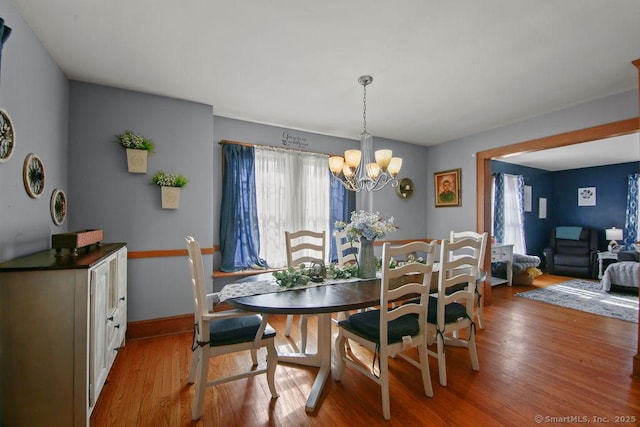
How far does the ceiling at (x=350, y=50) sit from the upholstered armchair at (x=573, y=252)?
13.9 ft

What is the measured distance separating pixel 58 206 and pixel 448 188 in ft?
15.4

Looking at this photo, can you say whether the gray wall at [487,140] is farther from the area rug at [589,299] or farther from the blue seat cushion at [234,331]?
the blue seat cushion at [234,331]

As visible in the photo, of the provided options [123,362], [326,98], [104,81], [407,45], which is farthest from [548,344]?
[104,81]

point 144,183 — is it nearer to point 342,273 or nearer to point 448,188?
point 342,273

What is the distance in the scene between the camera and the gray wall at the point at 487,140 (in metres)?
2.82

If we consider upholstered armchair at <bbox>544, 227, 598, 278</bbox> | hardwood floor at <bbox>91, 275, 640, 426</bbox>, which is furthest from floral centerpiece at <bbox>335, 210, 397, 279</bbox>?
upholstered armchair at <bbox>544, 227, 598, 278</bbox>

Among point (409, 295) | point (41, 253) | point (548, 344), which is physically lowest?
point (548, 344)

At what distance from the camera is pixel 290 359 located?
7.45 feet

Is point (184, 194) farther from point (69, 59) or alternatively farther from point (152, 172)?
point (69, 59)

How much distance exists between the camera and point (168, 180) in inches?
113

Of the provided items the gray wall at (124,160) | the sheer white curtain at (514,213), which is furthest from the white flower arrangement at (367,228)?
the sheer white curtain at (514,213)

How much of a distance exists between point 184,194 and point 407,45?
2.47 meters

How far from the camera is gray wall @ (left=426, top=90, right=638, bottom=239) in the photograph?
2.82m

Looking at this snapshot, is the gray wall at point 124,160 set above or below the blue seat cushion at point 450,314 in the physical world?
above
